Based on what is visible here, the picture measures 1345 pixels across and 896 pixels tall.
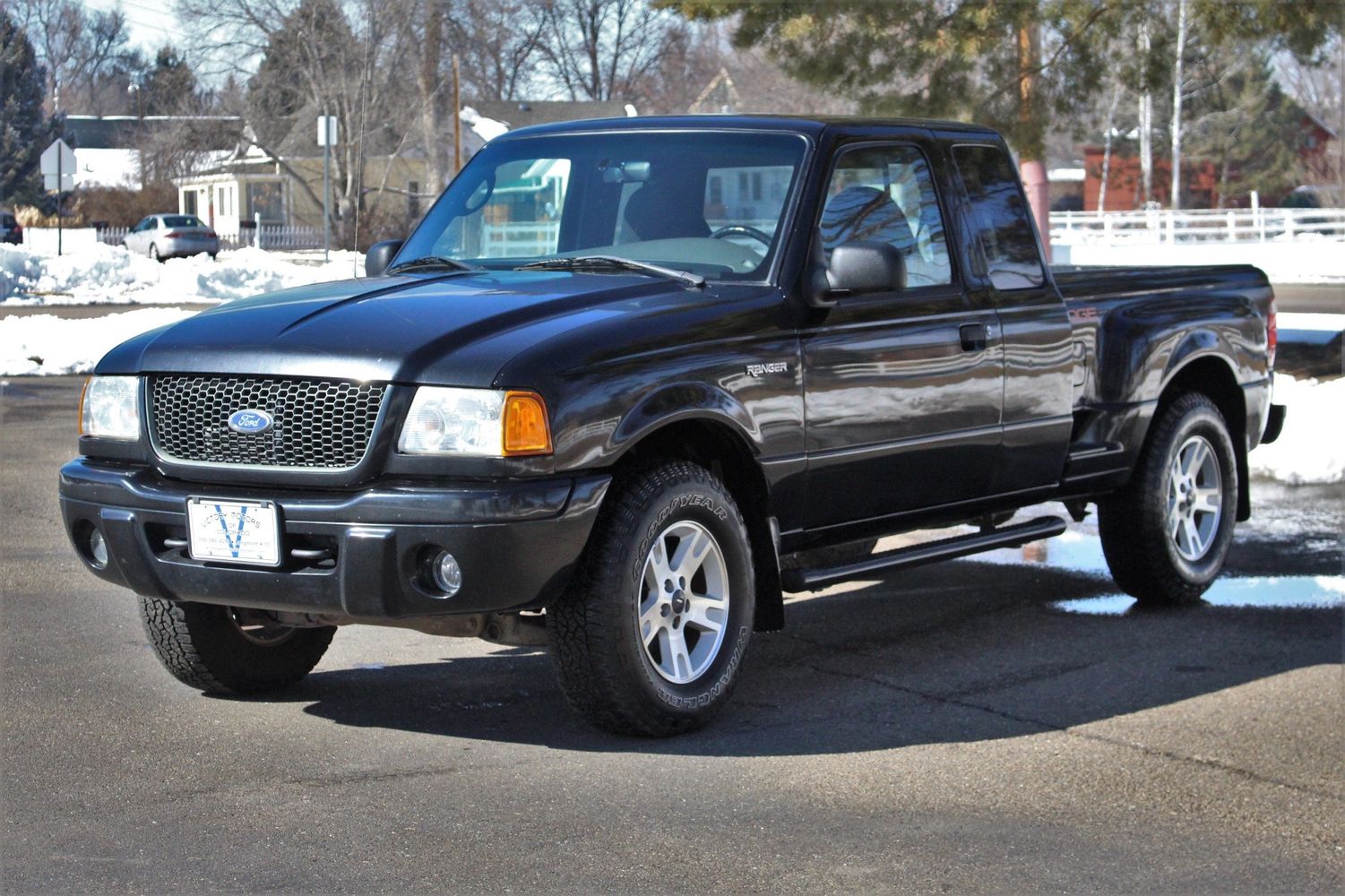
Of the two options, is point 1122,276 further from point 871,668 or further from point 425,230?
point 425,230

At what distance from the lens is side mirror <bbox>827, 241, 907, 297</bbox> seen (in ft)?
19.1

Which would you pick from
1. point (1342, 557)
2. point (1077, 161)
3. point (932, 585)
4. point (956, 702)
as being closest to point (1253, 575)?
point (1342, 557)

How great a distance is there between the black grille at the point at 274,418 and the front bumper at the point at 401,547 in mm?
104

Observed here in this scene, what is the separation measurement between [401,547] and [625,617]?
2.26 feet

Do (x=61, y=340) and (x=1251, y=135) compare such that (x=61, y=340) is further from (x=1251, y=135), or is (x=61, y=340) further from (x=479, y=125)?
(x=1251, y=135)

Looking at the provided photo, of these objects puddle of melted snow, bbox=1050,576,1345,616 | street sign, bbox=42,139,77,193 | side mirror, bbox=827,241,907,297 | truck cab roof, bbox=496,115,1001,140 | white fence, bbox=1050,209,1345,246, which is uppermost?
street sign, bbox=42,139,77,193

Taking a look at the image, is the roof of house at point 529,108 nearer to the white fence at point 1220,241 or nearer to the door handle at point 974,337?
the white fence at point 1220,241

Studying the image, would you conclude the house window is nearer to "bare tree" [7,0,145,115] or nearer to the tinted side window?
"bare tree" [7,0,145,115]

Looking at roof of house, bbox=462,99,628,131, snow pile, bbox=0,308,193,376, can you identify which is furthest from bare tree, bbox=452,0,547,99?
snow pile, bbox=0,308,193,376

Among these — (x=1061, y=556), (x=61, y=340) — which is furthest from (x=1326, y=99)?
(x=1061, y=556)

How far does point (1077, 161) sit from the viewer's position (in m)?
96.3

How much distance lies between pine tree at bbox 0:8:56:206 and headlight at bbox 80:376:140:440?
2850 inches

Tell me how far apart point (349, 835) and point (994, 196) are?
12.7ft

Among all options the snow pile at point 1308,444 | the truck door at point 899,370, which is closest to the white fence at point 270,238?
the snow pile at point 1308,444
